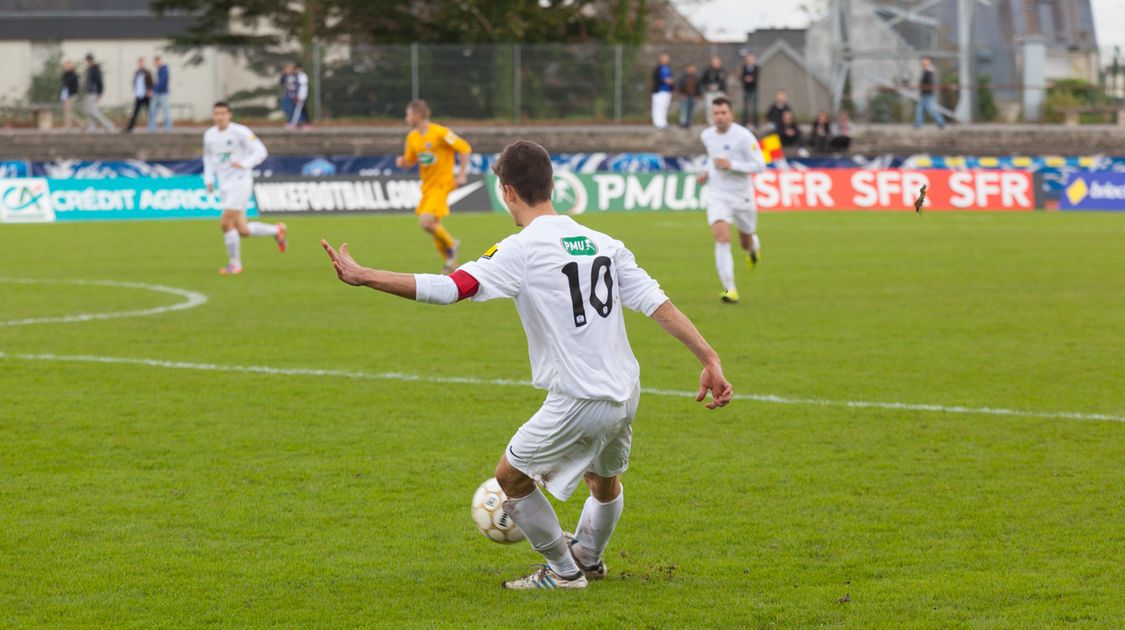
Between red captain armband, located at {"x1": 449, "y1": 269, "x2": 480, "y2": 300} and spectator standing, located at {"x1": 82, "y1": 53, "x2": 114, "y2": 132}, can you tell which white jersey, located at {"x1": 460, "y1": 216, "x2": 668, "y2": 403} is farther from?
spectator standing, located at {"x1": 82, "y1": 53, "x2": 114, "y2": 132}

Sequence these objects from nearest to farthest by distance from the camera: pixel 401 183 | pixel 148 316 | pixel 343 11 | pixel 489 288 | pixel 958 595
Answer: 1. pixel 489 288
2. pixel 958 595
3. pixel 148 316
4. pixel 401 183
5. pixel 343 11

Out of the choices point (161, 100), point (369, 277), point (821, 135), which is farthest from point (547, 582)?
point (161, 100)

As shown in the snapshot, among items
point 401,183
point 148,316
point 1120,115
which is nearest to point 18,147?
point 401,183

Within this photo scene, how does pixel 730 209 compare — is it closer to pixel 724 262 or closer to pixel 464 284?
pixel 724 262

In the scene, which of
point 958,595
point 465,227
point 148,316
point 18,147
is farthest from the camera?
point 18,147

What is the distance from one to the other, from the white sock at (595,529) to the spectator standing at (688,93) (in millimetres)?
33450

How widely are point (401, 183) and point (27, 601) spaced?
26.7 m

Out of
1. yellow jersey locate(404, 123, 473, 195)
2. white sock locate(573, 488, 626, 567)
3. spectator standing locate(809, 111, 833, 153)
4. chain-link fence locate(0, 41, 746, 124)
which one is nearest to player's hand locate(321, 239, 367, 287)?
white sock locate(573, 488, 626, 567)

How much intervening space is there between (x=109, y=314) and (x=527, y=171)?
10.4 meters

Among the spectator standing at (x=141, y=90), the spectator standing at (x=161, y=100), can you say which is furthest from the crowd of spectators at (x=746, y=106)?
the spectator standing at (x=141, y=90)

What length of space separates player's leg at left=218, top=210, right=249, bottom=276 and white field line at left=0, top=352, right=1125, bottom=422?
271 inches

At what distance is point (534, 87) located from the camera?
40938 millimetres

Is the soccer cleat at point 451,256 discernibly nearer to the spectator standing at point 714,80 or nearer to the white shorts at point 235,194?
the white shorts at point 235,194

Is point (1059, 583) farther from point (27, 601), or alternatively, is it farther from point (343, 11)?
point (343, 11)
